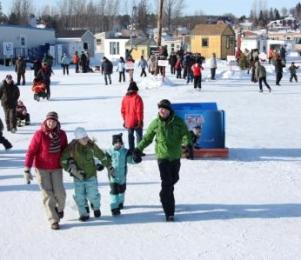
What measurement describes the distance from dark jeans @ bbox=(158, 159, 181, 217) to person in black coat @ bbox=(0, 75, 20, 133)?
7.50 metres

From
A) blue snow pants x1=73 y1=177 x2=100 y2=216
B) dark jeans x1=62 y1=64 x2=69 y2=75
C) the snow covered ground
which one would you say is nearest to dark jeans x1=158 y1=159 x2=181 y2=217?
the snow covered ground

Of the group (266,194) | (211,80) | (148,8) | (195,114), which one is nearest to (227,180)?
(266,194)

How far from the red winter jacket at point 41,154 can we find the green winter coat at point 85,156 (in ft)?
0.30

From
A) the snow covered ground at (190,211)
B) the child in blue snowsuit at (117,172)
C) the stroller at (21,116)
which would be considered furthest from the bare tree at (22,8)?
the child in blue snowsuit at (117,172)

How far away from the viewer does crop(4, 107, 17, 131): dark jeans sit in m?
13.8

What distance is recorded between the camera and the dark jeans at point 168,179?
22.5ft

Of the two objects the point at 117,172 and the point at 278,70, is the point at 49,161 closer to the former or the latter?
the point at 117,172

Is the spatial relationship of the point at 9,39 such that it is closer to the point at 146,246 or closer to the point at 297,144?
the point at 297,144

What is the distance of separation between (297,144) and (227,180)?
375 centimetres

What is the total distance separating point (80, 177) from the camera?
6.82m

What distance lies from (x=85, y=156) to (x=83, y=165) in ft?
0.34

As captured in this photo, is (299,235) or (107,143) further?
(107,143)

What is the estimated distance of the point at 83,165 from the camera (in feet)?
22.4

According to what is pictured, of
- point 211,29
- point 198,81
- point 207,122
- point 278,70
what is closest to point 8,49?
point 211,29
